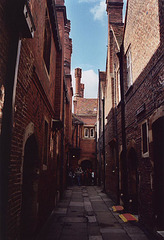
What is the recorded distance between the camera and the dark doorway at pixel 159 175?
5.45m

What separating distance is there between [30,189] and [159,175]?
10.8 ft

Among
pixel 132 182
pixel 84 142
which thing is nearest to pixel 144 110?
pixel 132 182

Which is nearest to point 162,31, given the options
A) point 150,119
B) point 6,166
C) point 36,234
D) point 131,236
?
point 150,119

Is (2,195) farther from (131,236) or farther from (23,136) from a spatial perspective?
(131,236)

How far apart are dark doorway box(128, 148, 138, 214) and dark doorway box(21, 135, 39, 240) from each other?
14.0ft

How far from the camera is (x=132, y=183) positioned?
8484 millimetres

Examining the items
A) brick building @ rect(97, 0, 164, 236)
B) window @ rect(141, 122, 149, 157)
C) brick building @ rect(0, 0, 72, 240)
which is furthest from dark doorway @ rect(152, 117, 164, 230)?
brick building @ rect(0, 0, 72, 240)

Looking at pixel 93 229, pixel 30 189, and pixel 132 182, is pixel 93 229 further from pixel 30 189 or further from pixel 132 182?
pixel 132 182

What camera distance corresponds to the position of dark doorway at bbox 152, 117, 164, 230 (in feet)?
17.9

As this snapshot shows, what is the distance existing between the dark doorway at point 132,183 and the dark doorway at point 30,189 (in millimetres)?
4281

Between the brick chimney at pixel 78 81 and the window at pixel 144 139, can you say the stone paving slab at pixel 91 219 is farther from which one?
the brick chimney at pixel 78 81

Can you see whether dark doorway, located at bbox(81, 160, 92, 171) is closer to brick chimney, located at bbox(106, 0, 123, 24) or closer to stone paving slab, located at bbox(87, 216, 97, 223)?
brick chimney, located at bbox(106, 0, 123, 24)

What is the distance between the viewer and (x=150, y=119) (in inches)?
230

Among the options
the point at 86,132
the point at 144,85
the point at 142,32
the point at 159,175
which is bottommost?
the point at 159,175
